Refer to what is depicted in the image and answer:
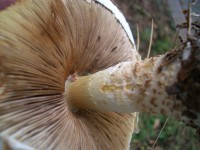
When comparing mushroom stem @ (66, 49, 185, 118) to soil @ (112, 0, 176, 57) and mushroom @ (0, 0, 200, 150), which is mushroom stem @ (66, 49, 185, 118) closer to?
mushroom @ (0, 0, 200, 150)

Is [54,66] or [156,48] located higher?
[156,48]

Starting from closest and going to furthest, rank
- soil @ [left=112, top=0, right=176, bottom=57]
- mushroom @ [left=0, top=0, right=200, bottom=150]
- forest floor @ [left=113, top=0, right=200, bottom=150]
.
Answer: mushroom @ [left=0, top=0, right=200, bottom=150] → forest floor @ [left=113, top=0, right=200, bottom=150] → soil @ [left=112, top=0, right=176, bottom=57]

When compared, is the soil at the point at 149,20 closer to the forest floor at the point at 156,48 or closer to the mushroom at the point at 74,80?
the forest floor at the point at 156,48

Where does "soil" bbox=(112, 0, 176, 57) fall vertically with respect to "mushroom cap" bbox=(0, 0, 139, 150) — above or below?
above

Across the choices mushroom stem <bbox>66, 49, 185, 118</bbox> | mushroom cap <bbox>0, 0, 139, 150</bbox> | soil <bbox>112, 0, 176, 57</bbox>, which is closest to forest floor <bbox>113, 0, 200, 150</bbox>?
soil <bbox>112, 0, 176, 57</bbox>

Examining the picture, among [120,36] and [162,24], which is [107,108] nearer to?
[120,36]

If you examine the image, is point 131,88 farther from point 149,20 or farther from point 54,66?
point 149,20

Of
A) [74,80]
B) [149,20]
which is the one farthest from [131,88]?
[149,20]
